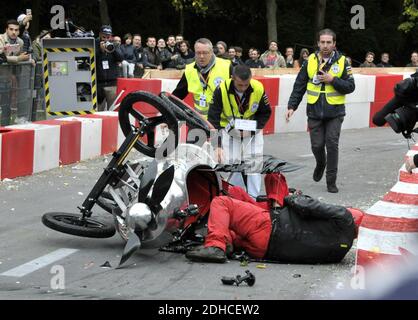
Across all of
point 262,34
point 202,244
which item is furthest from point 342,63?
point 262,34

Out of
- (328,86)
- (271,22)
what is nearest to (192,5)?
(271,22)

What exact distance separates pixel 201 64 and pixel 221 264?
3.14 meters

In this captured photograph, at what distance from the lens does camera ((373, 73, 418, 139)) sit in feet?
18.8

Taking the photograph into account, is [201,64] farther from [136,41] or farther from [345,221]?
[136,41]

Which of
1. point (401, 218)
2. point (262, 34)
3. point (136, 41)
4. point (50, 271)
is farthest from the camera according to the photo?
point (262, 34)

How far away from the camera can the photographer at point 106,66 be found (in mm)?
17234

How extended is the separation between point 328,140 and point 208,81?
7.37 ft

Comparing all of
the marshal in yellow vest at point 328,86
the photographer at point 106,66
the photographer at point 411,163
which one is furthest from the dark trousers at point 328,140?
the photographer at point 106,66

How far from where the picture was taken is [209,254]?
7434 mm

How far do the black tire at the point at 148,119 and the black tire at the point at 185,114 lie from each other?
0.13 meters

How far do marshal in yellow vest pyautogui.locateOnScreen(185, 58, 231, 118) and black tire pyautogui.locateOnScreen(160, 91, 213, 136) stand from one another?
1.87 m

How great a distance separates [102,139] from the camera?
14.0 m

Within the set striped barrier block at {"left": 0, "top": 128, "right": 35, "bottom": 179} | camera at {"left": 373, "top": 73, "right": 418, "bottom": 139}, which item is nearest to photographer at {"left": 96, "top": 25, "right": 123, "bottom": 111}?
striped barrier block at {"left": 0, "top": 128, "right": 35, "bottom": 179}

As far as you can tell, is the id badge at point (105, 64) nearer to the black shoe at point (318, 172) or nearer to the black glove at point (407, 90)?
the black shoe at point (318, 172)
